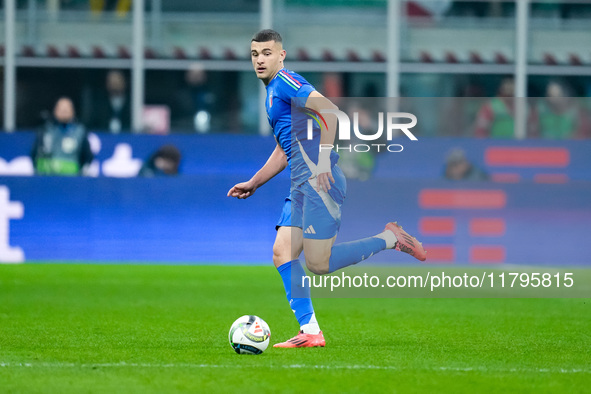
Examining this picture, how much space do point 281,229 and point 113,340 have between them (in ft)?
4.51

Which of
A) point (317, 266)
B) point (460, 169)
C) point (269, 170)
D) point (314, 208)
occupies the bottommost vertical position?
point (317, 266)

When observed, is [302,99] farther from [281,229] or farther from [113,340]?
[113,340]

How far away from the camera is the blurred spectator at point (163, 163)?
47.9 ft

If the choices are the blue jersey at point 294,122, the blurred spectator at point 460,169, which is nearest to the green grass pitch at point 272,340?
the blue jersey at point 294,122

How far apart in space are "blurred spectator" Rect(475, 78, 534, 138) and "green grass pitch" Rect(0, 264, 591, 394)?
410 cm

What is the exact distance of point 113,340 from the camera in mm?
7777

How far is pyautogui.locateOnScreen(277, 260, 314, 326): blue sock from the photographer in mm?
7434

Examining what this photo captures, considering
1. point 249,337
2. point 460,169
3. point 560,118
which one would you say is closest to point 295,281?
point 249,337

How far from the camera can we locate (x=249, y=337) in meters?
7.06

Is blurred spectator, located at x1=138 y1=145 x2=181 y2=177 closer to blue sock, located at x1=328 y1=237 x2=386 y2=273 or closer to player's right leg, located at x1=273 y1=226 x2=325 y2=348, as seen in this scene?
blue sock, located at x1=328 y1=237 x2=386 y2=273

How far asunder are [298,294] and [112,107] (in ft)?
30.2

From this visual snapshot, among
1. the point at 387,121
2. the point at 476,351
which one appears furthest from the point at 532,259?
the point at 476,351

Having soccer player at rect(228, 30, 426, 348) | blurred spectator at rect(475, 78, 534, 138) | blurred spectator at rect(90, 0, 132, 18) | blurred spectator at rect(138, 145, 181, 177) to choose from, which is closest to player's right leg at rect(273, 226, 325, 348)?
soccer player at rect(228, 30, 426, 348)

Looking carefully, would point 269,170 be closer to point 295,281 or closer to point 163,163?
point 295,281
